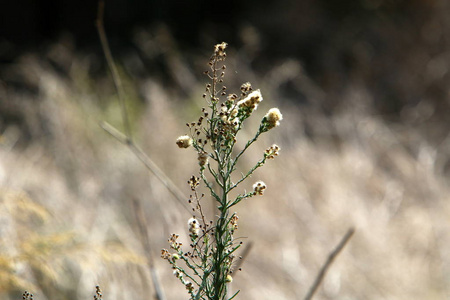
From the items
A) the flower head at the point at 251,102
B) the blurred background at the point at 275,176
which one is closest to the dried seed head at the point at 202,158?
the flower head at the point at 251,102

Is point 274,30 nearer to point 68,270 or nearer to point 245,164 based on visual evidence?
point 245,164

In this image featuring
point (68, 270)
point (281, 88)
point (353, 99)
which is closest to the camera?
point (68, 270)

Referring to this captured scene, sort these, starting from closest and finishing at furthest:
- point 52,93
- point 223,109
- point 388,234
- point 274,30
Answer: point 223,109 → point 388,234 → point 52,93 → point 274,30

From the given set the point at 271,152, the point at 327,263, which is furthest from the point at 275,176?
the point at 271,152

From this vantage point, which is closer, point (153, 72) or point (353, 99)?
point (353, 99)

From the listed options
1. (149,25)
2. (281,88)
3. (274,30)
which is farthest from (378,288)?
(149,25)

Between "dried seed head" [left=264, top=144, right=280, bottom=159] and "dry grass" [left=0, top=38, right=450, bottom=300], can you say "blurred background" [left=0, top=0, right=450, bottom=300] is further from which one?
"dried seed head" [left=264, top=144, right=280, bottom=159]

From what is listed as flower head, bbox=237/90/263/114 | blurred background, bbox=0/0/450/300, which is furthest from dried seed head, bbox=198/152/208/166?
blurred background, bbox=0/0/450/300
